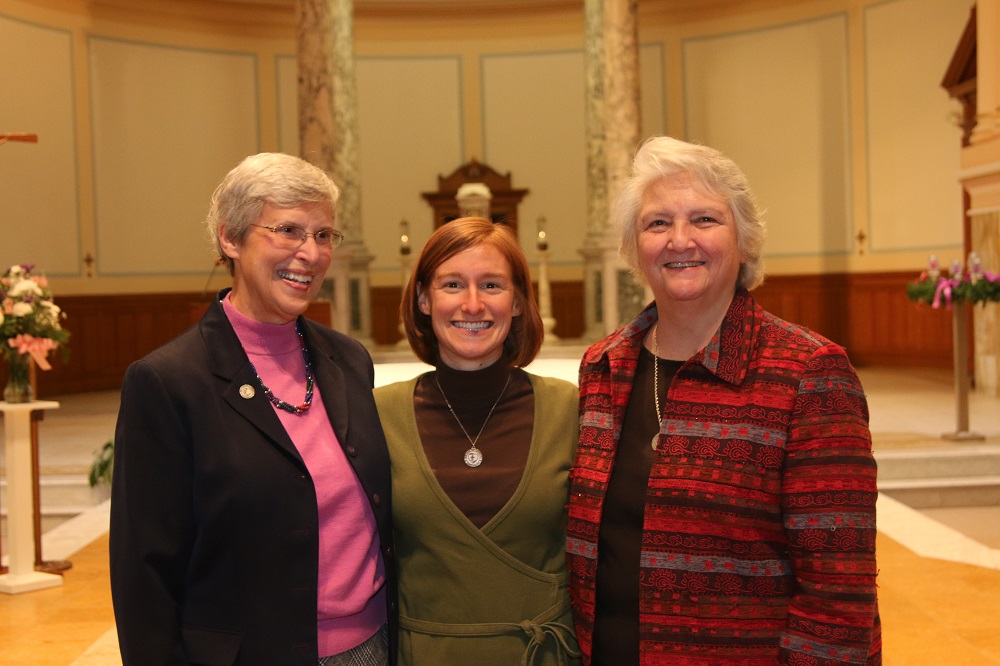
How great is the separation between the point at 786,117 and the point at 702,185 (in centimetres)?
1125

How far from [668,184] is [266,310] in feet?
2.62

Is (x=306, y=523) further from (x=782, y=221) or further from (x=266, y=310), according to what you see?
(x=782, y=221)

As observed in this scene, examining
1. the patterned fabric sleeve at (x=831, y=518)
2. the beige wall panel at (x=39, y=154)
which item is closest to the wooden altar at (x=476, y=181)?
the beige wall panel at (x=39, y=154)

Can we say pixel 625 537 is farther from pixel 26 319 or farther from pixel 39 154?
pixel 39 154

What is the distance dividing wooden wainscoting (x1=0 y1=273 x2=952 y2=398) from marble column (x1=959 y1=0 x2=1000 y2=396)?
6.88ft

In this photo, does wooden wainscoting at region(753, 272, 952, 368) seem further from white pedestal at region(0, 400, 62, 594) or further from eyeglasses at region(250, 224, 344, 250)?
eyeglasses at region(250, 224, 344, 250)

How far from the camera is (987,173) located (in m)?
8.63

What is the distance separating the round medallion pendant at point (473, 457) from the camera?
1978 mm

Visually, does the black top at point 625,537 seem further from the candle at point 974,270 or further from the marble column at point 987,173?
the marble column at point 987,173

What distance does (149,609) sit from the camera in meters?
1.73

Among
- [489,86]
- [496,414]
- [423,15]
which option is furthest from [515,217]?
[496,414]

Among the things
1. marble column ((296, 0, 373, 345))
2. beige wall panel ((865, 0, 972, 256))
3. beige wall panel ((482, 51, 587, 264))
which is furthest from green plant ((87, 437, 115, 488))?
beige wall panel ((865, 0, 972, 256))

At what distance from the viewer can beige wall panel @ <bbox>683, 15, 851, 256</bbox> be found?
12133mm

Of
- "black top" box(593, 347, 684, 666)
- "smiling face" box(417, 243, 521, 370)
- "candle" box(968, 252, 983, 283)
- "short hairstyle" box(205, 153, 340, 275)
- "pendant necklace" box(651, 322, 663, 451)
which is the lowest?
"black top" box(593, 347, 684, 666)
